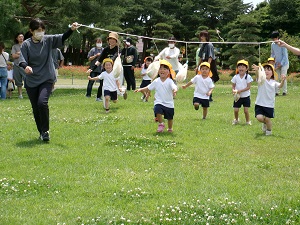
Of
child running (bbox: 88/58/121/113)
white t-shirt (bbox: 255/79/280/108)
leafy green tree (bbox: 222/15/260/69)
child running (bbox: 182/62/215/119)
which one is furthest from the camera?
leafy green tree (bbox: 222/15/260/69)

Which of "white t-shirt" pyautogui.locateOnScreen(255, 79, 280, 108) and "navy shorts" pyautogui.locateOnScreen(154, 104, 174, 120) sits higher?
"white t-shirt" pyautogui.locateOnScreen(255, 79, 280, 108)

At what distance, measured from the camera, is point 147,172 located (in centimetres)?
711

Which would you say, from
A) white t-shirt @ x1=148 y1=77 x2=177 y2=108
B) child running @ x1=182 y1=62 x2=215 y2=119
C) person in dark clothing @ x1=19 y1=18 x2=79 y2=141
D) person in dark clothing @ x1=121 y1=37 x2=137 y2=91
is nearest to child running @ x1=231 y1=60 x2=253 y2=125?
child running @ x1=182 y1=62 x2=215 y2=119

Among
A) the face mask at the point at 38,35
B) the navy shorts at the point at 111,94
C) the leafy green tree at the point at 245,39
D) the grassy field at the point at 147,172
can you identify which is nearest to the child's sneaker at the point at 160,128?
the grassy field at the point at 147,172

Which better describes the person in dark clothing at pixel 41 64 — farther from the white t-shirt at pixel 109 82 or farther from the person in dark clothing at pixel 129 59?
the person in dark clothing at pixel 129 59

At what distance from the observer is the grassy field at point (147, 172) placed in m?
5.36

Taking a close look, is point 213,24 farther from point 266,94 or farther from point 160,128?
point 160,128

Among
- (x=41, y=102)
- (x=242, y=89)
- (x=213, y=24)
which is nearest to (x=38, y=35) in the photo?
(x=41, y=102)

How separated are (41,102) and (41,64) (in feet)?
2.32

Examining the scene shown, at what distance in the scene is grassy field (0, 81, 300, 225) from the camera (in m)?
5.36

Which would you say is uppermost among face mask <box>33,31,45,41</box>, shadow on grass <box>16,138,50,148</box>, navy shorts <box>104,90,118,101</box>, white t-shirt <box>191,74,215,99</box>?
face mask <box>33,31,45,41</box>

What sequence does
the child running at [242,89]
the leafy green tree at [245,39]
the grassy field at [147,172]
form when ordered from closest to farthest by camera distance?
the grassy field at [147,172]
the child running at [242,89]
the leafy green tree at [245,39]

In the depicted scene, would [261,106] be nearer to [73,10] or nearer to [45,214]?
[45,214]

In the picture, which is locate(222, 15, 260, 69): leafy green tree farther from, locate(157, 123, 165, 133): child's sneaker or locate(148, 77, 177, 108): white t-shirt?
locate(157, 123, 165, 133): child's sneaker
